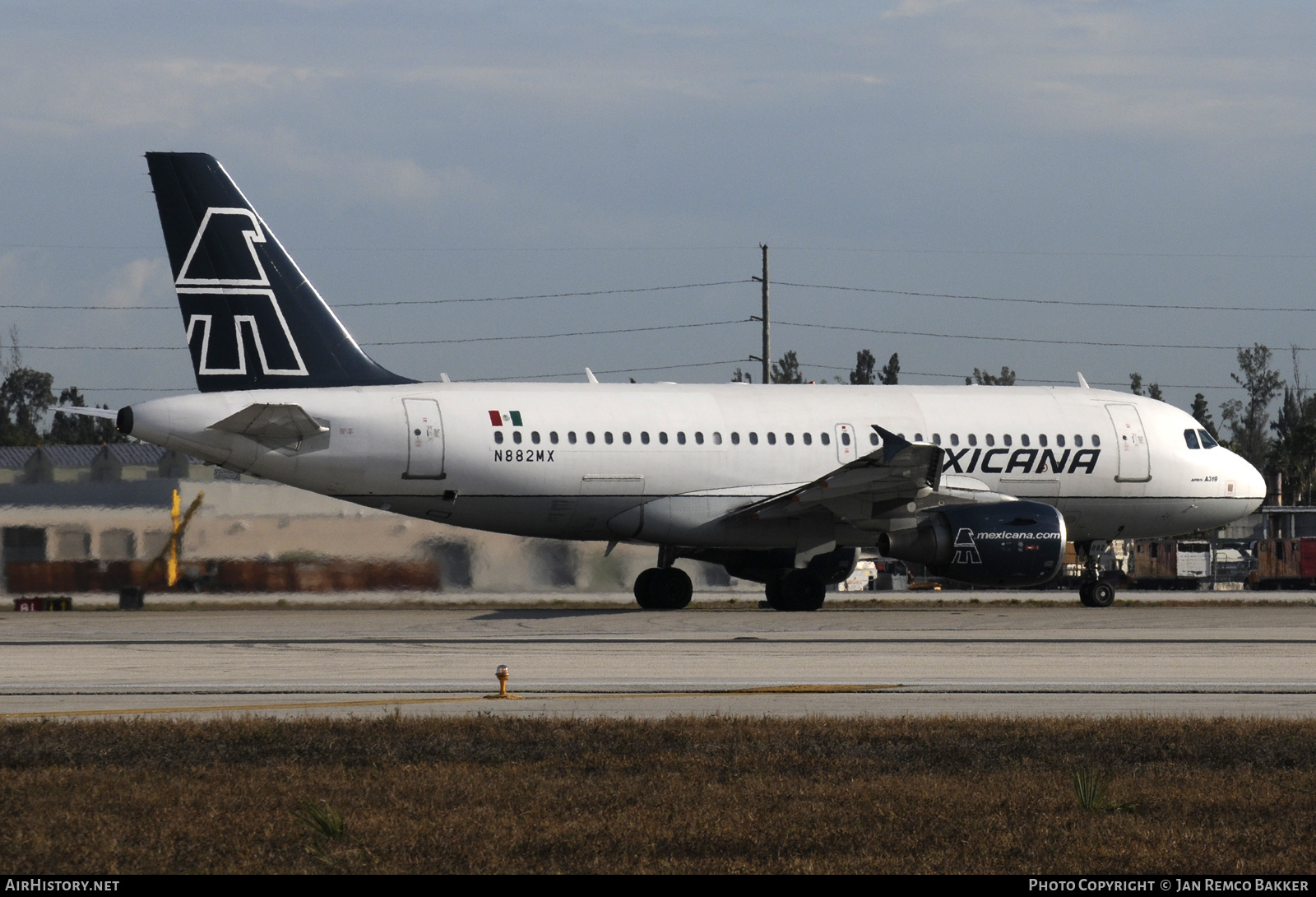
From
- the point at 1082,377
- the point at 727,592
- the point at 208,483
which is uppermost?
the point at 1082,377

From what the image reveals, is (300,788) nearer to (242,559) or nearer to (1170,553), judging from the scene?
(242,559)

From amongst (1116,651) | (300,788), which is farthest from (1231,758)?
(1116,651)

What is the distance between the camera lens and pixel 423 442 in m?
28.9

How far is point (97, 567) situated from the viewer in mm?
32781

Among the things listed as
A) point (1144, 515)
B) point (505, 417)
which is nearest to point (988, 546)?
point (1144, 515)

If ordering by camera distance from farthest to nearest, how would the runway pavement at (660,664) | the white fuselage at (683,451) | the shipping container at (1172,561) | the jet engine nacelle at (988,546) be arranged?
the shipping container at (1172,561) < the jet engine nacelle at (988,546) < the white fuselage at (683,451) < the runway pavement at (660,664)

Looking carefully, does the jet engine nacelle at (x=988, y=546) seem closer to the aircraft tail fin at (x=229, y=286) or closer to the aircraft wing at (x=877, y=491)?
the aircraft wing at (x=877, y=491)

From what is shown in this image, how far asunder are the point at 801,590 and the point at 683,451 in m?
3.61

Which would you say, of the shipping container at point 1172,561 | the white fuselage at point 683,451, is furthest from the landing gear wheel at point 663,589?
the shipping container at point 1172,561

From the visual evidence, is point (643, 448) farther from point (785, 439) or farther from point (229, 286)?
point (229, 286)

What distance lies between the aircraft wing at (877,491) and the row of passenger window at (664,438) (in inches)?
48.2

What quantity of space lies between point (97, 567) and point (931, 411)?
17.6 metres

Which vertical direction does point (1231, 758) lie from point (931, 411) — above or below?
below

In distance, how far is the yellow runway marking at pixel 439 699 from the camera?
49.0ft
